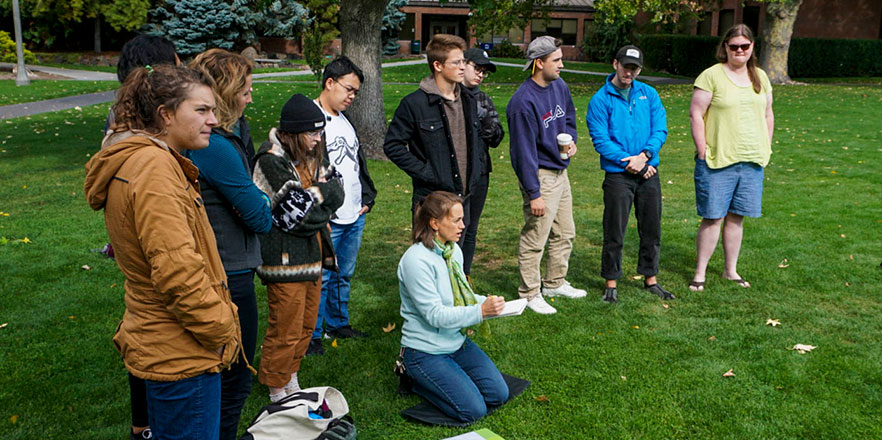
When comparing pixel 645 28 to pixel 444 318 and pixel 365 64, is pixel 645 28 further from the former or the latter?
pixel 444 318

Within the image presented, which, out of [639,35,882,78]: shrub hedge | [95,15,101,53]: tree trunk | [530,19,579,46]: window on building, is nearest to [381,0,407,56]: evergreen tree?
[530,19,579,46]: window on building

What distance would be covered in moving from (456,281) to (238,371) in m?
1.43

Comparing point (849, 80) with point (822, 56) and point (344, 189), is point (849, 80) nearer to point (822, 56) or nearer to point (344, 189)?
point (822, 56)

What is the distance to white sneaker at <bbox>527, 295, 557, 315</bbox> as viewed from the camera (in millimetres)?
5918

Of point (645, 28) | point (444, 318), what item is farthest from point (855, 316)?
point (645, 28)

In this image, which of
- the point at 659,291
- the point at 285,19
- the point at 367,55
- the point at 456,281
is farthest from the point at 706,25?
A: the point at 456,281

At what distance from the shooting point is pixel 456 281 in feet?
14.1

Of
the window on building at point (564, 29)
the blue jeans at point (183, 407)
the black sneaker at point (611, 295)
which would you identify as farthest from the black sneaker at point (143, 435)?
the window on building at point (564, 29)

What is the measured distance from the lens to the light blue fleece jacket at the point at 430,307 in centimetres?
413

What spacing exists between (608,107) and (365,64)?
7.33 metres

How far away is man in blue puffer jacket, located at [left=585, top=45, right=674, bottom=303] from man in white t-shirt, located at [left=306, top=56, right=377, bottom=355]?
2.01 metres

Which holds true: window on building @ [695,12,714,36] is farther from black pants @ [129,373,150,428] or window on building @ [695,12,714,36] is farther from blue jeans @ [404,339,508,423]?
black pants @ [129,373,150,428]

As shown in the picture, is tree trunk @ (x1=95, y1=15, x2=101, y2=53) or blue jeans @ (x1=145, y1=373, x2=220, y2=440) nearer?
blue jeans @ (x1=145, y1=373, x2=220, y2=440)

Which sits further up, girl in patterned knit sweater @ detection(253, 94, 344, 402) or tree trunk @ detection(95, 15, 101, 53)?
tree trunk @ detection(95, 15, 101, 53)
